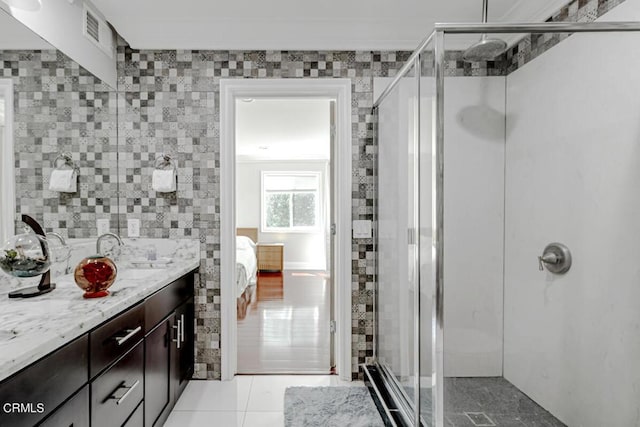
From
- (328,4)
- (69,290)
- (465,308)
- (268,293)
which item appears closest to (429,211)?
(465,308)

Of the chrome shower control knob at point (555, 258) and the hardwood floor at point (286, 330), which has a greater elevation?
the chrome shower control knob at point (555, 258)

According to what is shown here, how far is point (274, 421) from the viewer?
2.23m

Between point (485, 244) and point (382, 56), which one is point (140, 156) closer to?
point (382, 56)

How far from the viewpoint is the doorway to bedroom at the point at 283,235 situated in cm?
335

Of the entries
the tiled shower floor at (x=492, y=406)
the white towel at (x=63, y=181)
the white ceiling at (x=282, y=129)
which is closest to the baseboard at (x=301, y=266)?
the white ceiling at (x=282, y=129)

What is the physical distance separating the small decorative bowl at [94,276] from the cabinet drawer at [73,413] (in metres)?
0.40

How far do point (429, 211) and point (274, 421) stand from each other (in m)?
1.57

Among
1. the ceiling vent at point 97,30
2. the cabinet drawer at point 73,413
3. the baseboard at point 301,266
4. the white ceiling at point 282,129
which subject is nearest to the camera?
the cabinet drawer at point 73,413

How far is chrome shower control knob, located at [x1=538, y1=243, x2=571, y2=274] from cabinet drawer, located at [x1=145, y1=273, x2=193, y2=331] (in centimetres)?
192

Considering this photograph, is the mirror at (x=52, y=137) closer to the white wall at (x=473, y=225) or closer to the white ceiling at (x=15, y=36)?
the white ceiling at (x=15, y=36)

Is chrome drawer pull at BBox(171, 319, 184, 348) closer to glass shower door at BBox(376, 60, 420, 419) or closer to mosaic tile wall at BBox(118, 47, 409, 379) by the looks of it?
mosaic tile wall at BBox(118, 47, 409, 379)

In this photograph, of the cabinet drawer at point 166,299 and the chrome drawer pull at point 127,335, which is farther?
the cabinet drawer at point 166,299

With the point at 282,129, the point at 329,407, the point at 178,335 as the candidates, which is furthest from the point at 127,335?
the point at 282,129

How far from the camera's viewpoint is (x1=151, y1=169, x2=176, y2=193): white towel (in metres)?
2.60
